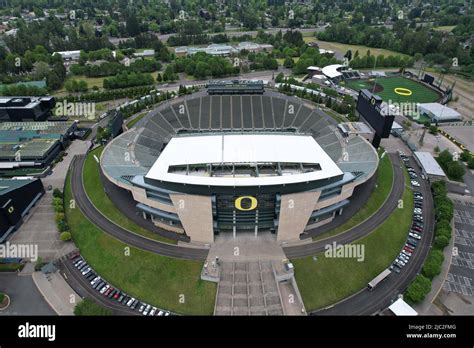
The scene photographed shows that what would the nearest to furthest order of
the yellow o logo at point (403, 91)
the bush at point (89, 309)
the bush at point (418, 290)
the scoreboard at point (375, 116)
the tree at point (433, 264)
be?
1. the bush at point (89, 309)
2. the bush at point (418, 290)
3. the tree at point (433, 264)
4. the scoreboard at point (375, 116)
5. the yellow o logo at point (403, 91)

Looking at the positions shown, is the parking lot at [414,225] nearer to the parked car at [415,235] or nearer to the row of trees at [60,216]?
the parked car at [415,235]

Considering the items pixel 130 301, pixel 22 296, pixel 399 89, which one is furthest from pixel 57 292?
pixel 399 89

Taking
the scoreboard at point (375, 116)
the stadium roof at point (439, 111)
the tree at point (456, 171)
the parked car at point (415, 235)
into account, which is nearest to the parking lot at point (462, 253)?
the parked car at point (415, 235)

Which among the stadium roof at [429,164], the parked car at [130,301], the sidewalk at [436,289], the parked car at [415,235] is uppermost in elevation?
the stadium roof at [429,164]

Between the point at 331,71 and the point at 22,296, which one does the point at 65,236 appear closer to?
the point at 22,296

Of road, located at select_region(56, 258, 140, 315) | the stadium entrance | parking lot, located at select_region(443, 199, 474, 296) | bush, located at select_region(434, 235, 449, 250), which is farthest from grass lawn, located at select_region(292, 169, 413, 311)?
road, located at select_region(56, 258, 140, 315)
